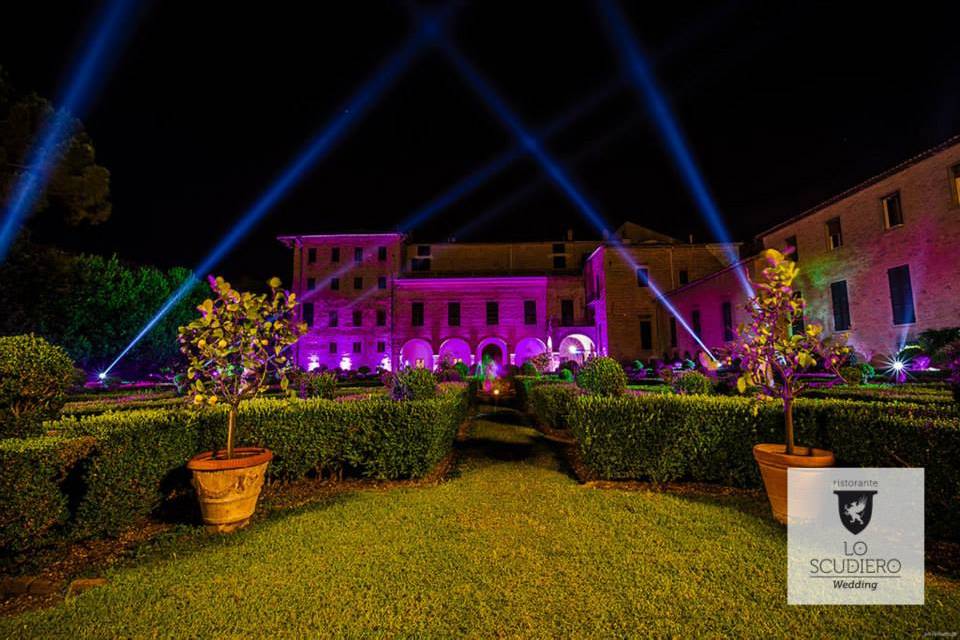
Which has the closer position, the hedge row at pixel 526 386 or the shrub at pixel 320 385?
the shrub at pixel 320 385

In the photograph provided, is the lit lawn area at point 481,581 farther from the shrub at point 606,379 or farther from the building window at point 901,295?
the building window at point 901,295

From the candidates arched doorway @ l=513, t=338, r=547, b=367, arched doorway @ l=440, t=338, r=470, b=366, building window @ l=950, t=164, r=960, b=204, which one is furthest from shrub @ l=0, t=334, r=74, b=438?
arched doorway @ l=513, t=338, r=547, b=367

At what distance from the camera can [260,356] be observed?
18.1 feet

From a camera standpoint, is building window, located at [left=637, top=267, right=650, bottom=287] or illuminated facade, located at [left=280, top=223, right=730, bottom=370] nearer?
building window, located at [left=637, top=267, right=650, bottom=287]

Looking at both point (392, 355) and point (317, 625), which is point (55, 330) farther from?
point (317, 625)

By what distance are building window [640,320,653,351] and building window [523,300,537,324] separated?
8.01 meters

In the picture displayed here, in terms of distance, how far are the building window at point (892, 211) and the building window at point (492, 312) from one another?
22585 millimetres

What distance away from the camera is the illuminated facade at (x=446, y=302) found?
31719mm

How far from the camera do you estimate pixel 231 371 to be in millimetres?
5387

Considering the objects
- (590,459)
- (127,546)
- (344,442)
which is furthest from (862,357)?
(127,546)

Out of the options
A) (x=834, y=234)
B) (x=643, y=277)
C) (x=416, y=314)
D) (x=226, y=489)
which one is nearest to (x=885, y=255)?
(x=834, y=234)

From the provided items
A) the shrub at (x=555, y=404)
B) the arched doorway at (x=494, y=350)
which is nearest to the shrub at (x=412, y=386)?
the shrub at (x=555, y=404)

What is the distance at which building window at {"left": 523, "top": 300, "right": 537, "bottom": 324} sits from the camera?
1313 inches

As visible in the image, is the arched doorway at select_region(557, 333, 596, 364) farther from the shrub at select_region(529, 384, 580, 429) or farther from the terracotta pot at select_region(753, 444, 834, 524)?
the terracotta pot at select_region(753, 444, 834, 524)
